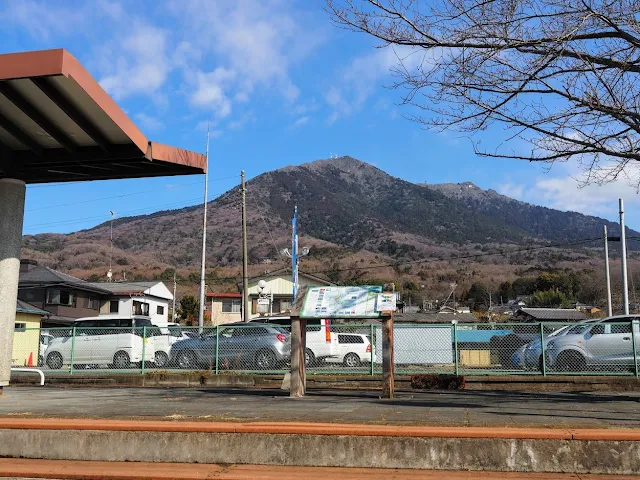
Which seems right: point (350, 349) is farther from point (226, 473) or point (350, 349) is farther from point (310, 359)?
point (226, 473)

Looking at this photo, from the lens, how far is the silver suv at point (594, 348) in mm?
14102

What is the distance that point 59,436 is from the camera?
283 inches

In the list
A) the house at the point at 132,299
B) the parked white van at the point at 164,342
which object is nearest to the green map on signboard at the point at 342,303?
the parked white van at the point at 164,342

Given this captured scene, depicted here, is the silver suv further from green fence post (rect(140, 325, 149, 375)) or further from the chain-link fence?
green fence post (rect(140, 325, 149, 375))

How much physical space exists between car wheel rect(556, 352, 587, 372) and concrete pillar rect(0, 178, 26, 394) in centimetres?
1163

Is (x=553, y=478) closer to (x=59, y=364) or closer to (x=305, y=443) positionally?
(x=305, y=443)

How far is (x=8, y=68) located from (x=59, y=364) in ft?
40.6

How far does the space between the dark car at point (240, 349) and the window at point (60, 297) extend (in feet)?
97.4

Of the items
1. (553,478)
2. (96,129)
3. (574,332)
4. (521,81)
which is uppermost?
A: (521,81)

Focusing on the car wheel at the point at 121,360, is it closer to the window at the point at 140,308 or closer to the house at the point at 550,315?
the house at the point at 550,315

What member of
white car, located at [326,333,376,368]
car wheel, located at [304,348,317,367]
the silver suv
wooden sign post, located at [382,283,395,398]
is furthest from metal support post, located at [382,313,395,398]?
white car, located at [326,333,376,368]

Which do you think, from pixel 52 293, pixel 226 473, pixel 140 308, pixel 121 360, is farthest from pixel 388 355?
pixel 140 308

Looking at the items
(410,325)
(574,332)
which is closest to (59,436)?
(410,325)

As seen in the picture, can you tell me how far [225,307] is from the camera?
5856 centimetres
